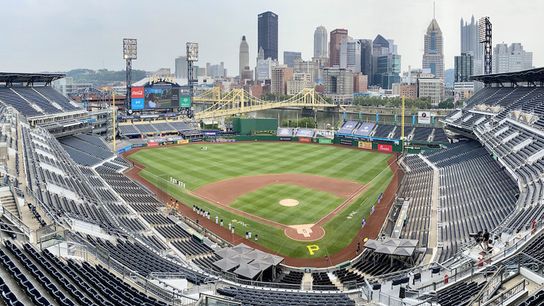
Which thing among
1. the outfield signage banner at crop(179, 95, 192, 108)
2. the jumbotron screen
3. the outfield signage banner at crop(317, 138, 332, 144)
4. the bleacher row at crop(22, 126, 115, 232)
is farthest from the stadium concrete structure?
the outfield signage banner at crop(179, 95, 192, 108)

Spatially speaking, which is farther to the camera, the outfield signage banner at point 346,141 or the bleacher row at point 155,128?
the bleacher row at point 155,128

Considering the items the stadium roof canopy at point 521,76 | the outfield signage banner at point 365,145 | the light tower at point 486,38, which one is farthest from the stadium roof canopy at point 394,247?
the light tower at point 486,38

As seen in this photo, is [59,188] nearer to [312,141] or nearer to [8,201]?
[8,201]

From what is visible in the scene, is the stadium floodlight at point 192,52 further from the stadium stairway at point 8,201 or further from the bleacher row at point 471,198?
the stadium stairway at point 8,201

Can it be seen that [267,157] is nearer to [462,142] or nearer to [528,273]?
[462,142]

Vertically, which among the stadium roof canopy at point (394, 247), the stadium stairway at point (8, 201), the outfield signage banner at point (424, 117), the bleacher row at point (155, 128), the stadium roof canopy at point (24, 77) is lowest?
the stadium roof canopy at point (394, 247)

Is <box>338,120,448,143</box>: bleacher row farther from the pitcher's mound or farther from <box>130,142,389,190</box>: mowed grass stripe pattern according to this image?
the pitcher's mound

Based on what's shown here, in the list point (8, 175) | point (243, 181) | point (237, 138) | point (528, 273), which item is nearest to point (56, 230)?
point (8, 175)
